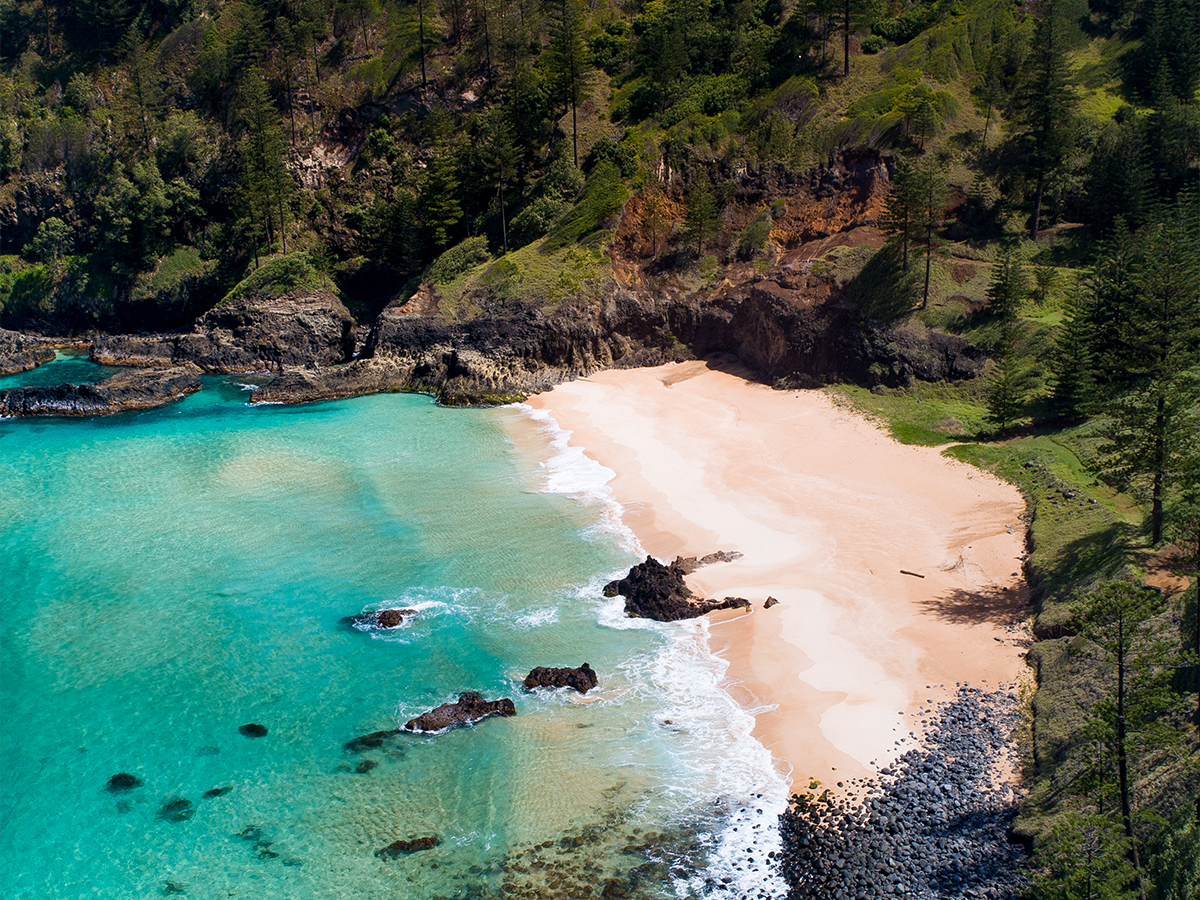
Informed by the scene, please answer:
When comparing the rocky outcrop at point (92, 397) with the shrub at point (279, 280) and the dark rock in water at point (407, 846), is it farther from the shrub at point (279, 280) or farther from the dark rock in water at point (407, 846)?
Answer: the dark rock in water at point (407, 846)

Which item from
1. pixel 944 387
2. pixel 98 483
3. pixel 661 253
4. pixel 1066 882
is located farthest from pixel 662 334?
pixel 1066 882

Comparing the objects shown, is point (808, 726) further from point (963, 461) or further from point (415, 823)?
point (963, 461)

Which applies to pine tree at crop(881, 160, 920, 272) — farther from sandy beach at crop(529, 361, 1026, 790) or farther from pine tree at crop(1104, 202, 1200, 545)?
pine tree at crop(1104, 202, 1200, 545)

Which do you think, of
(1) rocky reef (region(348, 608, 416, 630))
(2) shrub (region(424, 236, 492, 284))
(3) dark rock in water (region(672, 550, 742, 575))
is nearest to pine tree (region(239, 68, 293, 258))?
(2) shrub (region(424, 236, 492, 284))

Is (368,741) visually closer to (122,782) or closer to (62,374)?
(122,782)

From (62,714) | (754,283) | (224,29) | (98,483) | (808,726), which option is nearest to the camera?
(808,726)

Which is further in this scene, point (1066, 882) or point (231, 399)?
point (231, 399)

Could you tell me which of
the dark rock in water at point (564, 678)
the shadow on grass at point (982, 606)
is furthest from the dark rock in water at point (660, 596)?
the shadow on grass at point (982, 606)
